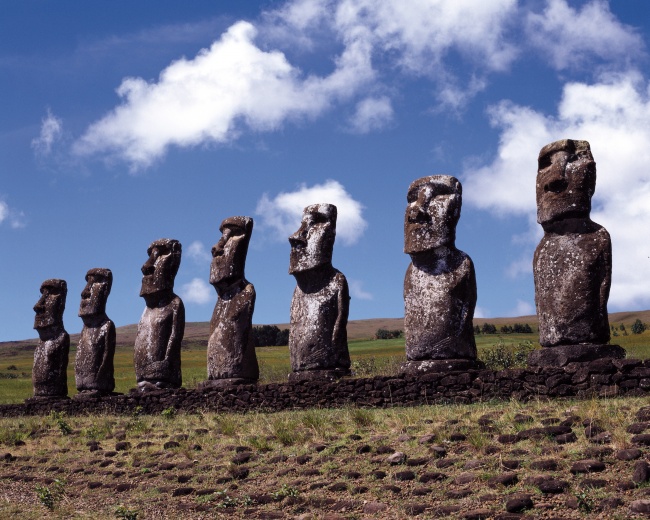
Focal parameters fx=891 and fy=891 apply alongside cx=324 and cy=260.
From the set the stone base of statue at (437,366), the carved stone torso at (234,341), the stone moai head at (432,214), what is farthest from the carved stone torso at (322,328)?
the stone moai head at (432,214)

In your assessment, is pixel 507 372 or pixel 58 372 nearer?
pixel 507 372

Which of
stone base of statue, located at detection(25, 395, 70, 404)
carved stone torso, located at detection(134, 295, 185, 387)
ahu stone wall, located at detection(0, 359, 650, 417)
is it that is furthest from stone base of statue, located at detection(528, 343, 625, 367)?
stone base of statue, located at detection(25, 395, 70, 404)

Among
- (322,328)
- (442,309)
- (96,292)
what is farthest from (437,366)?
(96,292)

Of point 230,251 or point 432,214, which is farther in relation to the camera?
point 230,251

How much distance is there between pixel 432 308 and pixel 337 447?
4914 mm

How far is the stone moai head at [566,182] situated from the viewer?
49.1ft

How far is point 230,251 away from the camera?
66.3 feet

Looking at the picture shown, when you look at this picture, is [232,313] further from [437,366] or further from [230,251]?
[437,366]

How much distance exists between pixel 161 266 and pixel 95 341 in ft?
10.0

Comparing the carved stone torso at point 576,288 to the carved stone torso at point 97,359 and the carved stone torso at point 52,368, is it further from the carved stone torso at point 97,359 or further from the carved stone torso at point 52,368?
the carved stone torso at point 52,368

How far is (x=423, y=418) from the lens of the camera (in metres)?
12.6

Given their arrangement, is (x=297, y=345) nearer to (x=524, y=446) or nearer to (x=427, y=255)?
(x=427, y=255)

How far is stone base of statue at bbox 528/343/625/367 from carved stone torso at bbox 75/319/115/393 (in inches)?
478

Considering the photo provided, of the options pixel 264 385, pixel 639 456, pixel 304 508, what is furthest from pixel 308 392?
pixel 639 456
